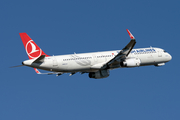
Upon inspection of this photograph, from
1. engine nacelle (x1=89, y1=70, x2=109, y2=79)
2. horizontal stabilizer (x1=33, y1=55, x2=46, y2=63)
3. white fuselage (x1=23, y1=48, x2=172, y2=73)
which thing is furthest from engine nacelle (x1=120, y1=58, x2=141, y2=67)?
horizontal stabilizer (x1=33, y1=55, x2=46, y2=63)

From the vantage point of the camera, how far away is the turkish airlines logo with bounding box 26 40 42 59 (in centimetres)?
4831

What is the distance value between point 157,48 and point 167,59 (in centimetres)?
263

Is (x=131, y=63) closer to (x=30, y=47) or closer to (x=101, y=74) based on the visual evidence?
(x=101, y=74)

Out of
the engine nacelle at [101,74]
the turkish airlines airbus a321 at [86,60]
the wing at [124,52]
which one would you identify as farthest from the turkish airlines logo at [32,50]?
the wing at [124,52]

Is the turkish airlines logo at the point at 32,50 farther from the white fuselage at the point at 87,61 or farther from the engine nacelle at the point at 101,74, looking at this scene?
the engine nacelle at the point at 101,74

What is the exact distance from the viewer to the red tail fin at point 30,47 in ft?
159

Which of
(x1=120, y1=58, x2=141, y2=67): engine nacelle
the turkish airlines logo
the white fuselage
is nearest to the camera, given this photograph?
the white fuselage

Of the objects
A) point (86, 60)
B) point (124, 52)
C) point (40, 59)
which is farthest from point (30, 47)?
point (124, 52)

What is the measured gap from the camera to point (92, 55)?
1961 inches

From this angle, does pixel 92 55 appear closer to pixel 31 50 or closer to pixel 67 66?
pixel 67 66

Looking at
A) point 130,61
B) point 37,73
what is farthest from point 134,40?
point 37,73

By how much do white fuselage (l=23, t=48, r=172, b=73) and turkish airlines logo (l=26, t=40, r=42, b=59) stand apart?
7.96 ft

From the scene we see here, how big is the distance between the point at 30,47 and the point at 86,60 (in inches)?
348

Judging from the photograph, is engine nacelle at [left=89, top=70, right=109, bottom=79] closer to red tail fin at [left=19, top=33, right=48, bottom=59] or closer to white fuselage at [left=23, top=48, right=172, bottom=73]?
white fuselage at [left=23, top=48, right=172, bottom=73]
